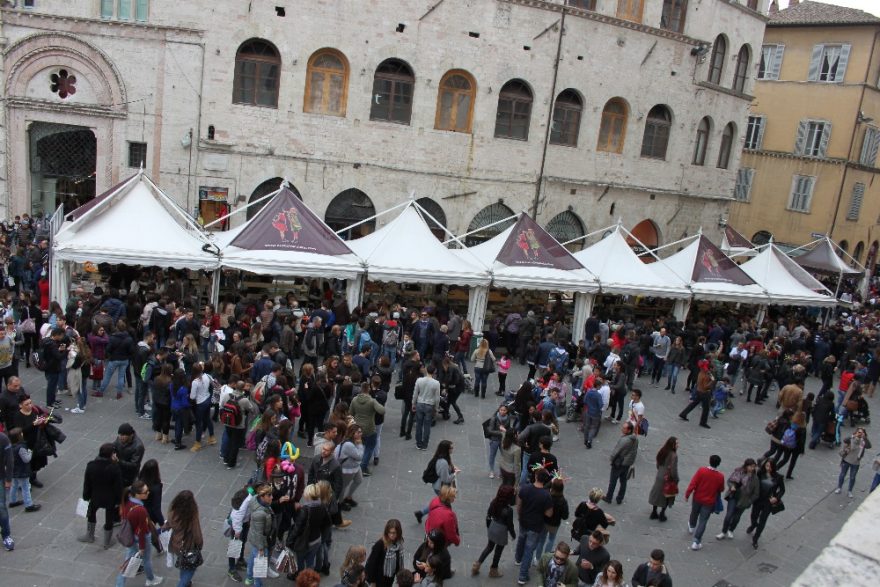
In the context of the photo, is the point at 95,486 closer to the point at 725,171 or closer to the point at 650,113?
the point at 650,113

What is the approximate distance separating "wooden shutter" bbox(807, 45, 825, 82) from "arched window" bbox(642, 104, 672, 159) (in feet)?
44.8

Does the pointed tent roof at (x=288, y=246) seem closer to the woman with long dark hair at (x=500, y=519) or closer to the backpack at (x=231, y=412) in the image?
the backpack at (x=231, y=412)

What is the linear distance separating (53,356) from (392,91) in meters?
14.6

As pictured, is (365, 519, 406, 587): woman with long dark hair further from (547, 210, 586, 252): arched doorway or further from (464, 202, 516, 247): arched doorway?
(547, 210, 586, 252): arched doorway

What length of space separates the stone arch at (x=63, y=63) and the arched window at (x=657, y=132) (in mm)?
17926

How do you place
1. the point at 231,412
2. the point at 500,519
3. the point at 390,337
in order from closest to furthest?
1. the point at 500,519
2. the point at 231,412
3. the point at 390,337

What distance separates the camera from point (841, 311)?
91.2 ft

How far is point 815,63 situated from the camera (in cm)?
3497

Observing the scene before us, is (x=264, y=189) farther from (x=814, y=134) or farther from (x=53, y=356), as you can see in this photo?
(x=814, y=134)

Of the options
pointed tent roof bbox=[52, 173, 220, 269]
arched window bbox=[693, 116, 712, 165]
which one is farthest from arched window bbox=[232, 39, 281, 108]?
arched window bbox=[693, 116, 712, 165]

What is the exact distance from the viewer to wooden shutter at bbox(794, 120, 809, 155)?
35.4 metres

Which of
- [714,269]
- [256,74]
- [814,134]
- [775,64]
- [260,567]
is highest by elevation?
[775,64]

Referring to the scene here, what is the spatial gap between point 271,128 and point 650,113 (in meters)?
13.9

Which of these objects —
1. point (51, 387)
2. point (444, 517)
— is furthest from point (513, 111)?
point (444, 517)
